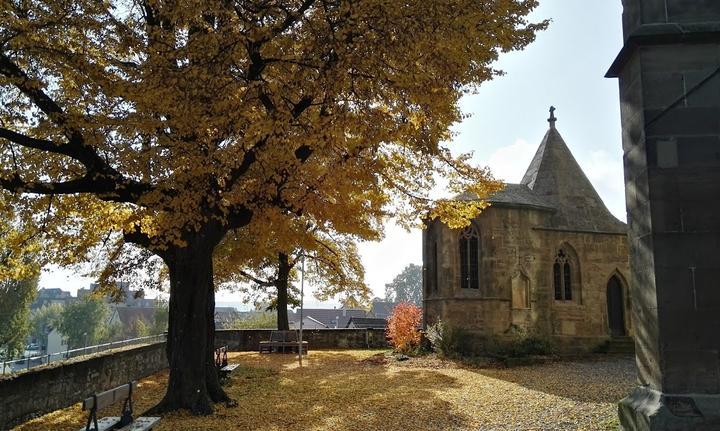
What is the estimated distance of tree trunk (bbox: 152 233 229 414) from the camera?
934 centimetres

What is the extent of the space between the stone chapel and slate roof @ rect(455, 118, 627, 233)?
0.18 ft

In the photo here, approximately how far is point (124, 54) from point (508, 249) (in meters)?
15.2

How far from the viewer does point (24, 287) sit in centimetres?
4484

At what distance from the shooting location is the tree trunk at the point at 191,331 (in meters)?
9.34

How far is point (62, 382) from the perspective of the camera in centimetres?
1016

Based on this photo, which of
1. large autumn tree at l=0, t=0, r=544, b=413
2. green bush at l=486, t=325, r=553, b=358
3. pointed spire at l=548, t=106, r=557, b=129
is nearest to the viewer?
large autumn tree at l=0, t=0, r=544, b=413

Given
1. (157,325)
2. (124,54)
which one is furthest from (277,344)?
(157,325)

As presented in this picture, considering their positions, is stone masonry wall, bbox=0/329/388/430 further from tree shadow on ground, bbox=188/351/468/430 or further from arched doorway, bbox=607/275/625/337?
arched doorway, bbox=607/275/625/337

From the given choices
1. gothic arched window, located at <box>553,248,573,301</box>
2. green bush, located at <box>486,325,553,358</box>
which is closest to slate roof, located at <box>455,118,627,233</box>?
gothic arched window, located at <box>553,248,573,301</box>

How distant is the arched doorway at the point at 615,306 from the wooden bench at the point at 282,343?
491 inches

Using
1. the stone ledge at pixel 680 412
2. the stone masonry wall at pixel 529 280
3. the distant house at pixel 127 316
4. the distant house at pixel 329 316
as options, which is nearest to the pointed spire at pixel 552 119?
the stone masonry wall at pixel 529 280

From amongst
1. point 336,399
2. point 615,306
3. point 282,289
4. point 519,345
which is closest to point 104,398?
point 336,399

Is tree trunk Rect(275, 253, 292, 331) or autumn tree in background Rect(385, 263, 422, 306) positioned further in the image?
autumn tree in background Rect(385, 263, 422, 306)

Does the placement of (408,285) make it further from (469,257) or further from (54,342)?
(469,257)
